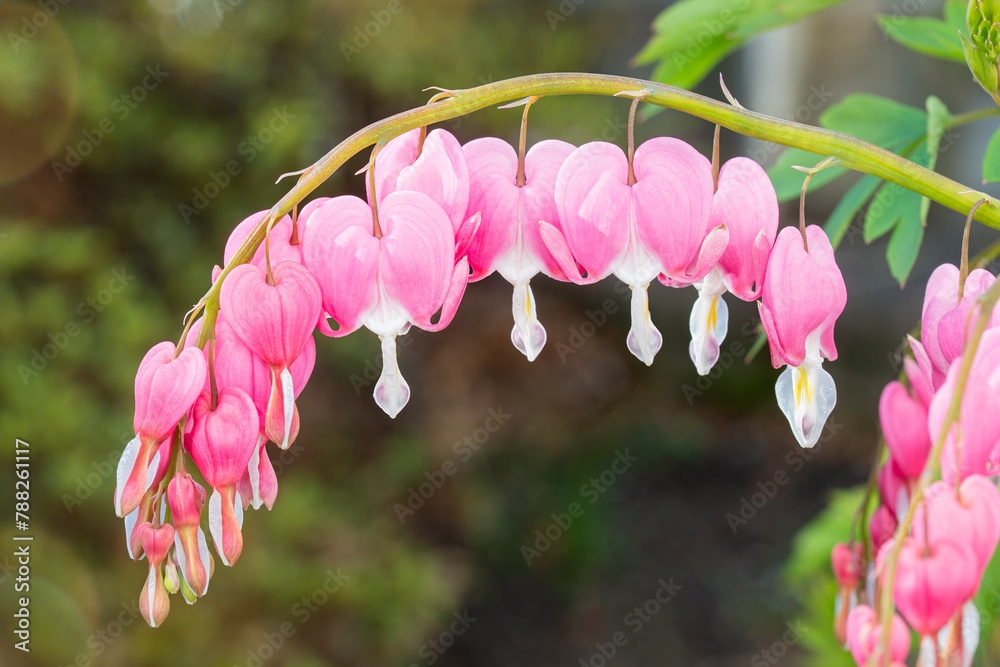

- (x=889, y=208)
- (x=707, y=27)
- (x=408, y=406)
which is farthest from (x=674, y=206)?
(x=408, y=406)

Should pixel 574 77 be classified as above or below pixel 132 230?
above

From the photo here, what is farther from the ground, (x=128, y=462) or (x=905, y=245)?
(x=128, y=462)

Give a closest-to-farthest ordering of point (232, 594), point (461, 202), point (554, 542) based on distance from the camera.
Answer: point (461, 202)
point (232, 594)
point (554, 542)

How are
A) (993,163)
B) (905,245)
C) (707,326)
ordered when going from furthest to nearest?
(905,245) → (993,163) → (707,326)

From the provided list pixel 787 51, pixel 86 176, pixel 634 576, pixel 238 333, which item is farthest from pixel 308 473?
pixel 787 51

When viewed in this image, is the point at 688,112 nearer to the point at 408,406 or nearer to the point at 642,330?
the point at 642,330

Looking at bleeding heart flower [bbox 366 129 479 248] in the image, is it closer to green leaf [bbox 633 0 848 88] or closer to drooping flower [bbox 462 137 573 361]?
drooping flower [bbox 462 137 573 361]

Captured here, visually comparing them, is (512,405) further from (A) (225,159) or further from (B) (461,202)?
(B) (461,202)
